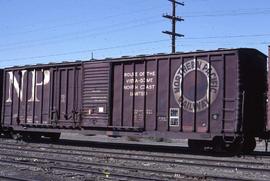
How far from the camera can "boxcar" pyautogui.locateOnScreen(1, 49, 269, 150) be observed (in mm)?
17000

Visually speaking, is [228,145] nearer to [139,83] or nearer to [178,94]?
[178,94]

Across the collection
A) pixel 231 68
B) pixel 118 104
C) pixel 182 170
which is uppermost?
pixel 231 68

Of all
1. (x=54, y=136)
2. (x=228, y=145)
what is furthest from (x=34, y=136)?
(x=228, y=145)

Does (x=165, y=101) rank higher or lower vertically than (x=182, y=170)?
higher

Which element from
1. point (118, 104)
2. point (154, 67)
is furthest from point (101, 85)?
point (154, 67)

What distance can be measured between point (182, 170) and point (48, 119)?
10.6 metres

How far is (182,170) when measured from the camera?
13352 millimetres

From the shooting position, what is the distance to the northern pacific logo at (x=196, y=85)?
1739 cm

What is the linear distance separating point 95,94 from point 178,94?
13.3 ft

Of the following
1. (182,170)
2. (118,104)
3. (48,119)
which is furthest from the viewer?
(48,119)

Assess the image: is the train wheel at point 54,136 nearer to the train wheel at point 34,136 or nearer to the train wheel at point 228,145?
the train wheel at point 34,136

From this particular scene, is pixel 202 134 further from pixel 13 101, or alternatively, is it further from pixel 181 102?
pixel 13 101

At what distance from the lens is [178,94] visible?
59.7 feet

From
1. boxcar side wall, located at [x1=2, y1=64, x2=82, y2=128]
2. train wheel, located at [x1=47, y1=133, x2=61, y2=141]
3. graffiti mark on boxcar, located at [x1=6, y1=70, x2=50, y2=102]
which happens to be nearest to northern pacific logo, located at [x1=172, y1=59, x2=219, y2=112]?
boxcar side wall, located at [x1=2, y1=64, x2=82, y2=128]
